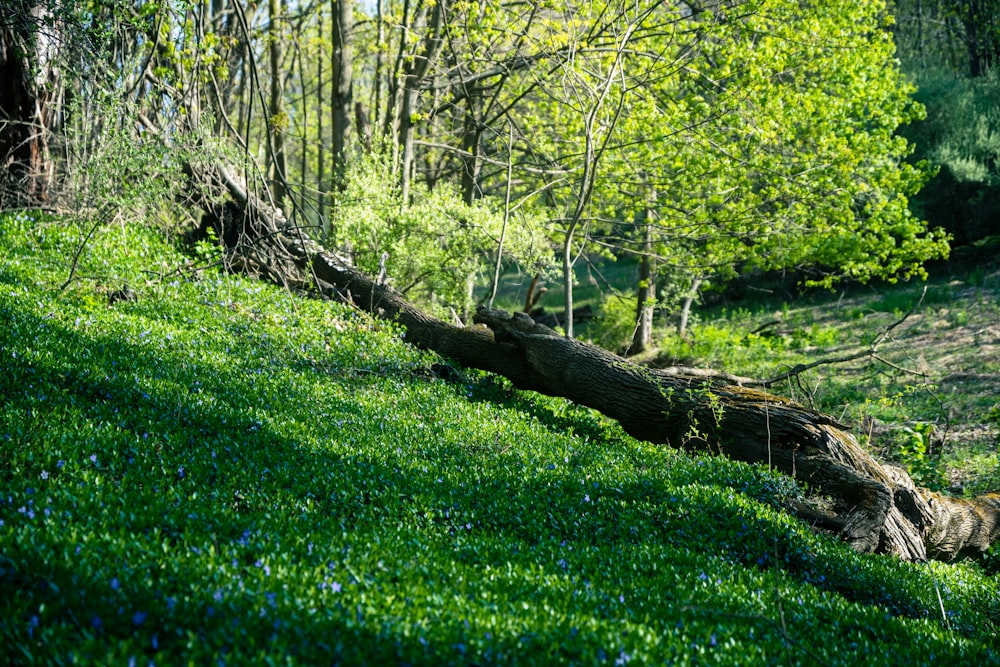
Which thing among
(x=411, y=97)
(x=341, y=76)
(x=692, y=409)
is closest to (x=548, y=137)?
(x=411, y=97)

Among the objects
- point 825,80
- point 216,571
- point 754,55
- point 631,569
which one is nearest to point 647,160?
point 754,55

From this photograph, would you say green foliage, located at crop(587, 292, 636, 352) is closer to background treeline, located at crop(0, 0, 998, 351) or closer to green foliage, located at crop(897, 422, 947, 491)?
background treeline, located at crop(0, 0, 998, 351)

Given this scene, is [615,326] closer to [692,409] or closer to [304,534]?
[692,409]

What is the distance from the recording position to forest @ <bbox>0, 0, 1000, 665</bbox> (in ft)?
14.1

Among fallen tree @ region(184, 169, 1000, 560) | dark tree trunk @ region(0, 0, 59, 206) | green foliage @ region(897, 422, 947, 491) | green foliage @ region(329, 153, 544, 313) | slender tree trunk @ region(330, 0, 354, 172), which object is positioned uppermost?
slender tree trunk @ region(330, 0, 354, 172)

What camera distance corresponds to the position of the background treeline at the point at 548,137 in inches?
504

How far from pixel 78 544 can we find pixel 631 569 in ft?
12.3

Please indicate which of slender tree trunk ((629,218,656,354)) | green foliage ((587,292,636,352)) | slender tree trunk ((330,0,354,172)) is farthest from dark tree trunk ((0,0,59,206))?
green foliage ((587,292,636,352))

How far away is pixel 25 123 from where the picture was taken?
41.9ft

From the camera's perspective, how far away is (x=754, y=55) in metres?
17.0

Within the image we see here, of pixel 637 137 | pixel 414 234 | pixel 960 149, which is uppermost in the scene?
pixel 960 149

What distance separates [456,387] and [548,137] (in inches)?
389

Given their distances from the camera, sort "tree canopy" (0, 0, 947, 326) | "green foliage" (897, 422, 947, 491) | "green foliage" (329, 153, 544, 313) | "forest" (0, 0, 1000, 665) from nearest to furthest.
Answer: "forest" (0, 0, 1000, 665), "green foliage" (897, 422, 947, 491), "green foliage" (329, 153, 544, 313), "tree canopy" (0, 0, 947, 326)

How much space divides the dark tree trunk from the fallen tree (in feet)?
8.55
